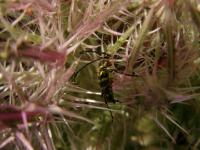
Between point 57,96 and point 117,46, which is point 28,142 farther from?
point 117,46

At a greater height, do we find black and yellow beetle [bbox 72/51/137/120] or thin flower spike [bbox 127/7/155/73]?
thin flower spike [bbox 127/7/155/73]

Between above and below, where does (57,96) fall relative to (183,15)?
below

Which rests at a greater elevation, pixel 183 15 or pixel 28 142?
pixel 183 15

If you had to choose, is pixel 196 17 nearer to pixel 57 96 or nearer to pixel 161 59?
pixel 161 59

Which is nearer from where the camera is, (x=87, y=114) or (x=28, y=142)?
(x=28, y=142)

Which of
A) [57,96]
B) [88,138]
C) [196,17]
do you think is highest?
[196,17]

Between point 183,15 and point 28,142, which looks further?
point 183,15

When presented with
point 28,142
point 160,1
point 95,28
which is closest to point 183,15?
point 160,1

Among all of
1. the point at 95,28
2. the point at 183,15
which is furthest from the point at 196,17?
the point at 95,28

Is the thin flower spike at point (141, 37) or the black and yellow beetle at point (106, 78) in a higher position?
the thin flower spike at point (141, 37)
